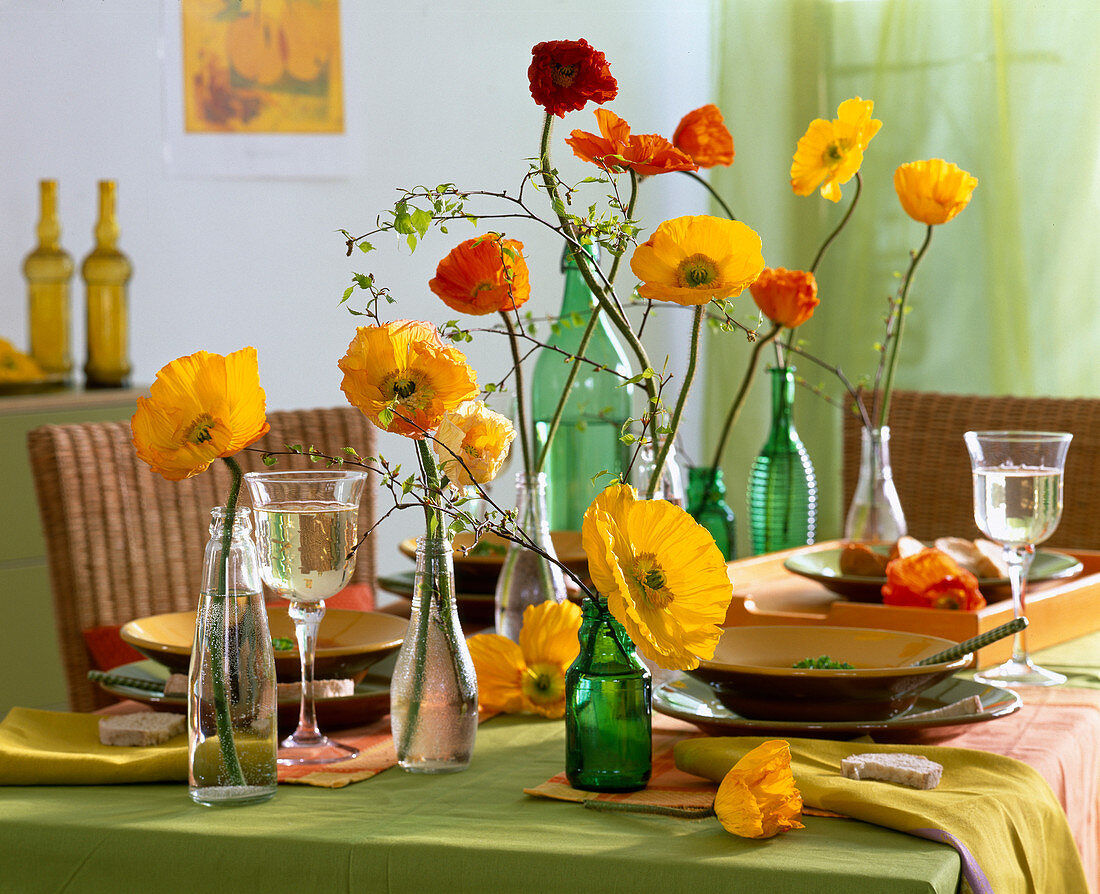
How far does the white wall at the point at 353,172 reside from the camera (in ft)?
11.9

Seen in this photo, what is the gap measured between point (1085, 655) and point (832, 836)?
63 cm

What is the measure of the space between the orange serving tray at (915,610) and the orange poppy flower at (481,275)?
50cm

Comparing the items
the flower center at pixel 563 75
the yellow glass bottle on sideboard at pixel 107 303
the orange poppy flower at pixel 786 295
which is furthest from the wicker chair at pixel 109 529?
the yellow glass bottle on sideboard at pixel 107 303

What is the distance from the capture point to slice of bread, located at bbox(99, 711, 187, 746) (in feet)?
3.23

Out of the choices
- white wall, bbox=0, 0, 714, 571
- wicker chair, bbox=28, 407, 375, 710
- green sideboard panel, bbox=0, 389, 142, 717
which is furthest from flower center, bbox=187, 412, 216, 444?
white wall, bbox=0, 0, 714, 571

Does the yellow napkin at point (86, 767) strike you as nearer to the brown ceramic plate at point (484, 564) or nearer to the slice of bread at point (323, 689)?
the slice of bread at point (323, 689)

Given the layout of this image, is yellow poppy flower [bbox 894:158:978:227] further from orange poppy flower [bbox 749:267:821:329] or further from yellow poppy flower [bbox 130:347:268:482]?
yellow poppy flower [bbox 130:347:268:482]

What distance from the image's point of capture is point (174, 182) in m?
3.69

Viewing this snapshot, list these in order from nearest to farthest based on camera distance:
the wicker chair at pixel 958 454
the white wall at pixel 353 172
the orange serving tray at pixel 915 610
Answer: the orange serving tray at pixel 915 610 < the wicker chair at pixel 958 454 < the white wall at pixel 353 172

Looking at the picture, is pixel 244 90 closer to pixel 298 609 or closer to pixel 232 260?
pixel 232 260

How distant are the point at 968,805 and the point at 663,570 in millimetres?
232

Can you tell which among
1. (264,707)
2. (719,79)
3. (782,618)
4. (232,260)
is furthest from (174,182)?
(264,707)

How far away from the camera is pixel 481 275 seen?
962mm

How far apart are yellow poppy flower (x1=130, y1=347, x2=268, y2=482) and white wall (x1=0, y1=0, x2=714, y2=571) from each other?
2821 millimetres
